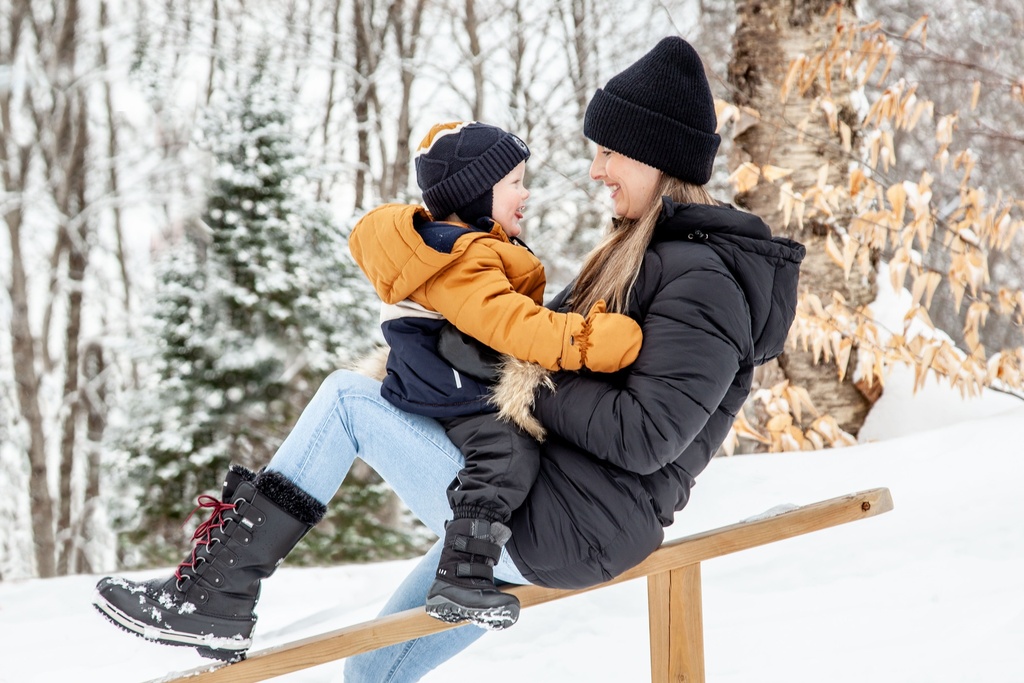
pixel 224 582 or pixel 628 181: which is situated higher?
pixel 628 181

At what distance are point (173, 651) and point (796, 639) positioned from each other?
6.69 ft

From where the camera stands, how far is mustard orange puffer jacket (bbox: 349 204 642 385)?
163cm

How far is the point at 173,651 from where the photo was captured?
9.82 feet

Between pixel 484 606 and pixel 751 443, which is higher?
pixel 484 606

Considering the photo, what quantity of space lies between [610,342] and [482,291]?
0.26 meters

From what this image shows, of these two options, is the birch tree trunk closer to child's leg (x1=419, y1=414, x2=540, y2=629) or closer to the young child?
the young child

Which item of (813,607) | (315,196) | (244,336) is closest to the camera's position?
(813,607)

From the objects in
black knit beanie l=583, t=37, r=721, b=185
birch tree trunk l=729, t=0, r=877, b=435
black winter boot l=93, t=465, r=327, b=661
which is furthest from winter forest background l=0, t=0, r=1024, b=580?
black winter boot l=93, t=465, r=327, b=661

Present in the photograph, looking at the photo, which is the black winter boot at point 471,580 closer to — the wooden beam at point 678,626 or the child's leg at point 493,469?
the child's leg at point 493,469

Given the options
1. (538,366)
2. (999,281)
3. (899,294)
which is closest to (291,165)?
(899,294)

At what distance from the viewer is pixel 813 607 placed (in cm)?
263

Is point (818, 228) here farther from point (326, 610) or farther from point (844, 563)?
point (326, 610)

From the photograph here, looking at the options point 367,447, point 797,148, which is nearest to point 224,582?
point 367,447

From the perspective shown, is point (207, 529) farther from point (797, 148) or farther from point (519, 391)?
point (797, 148)
